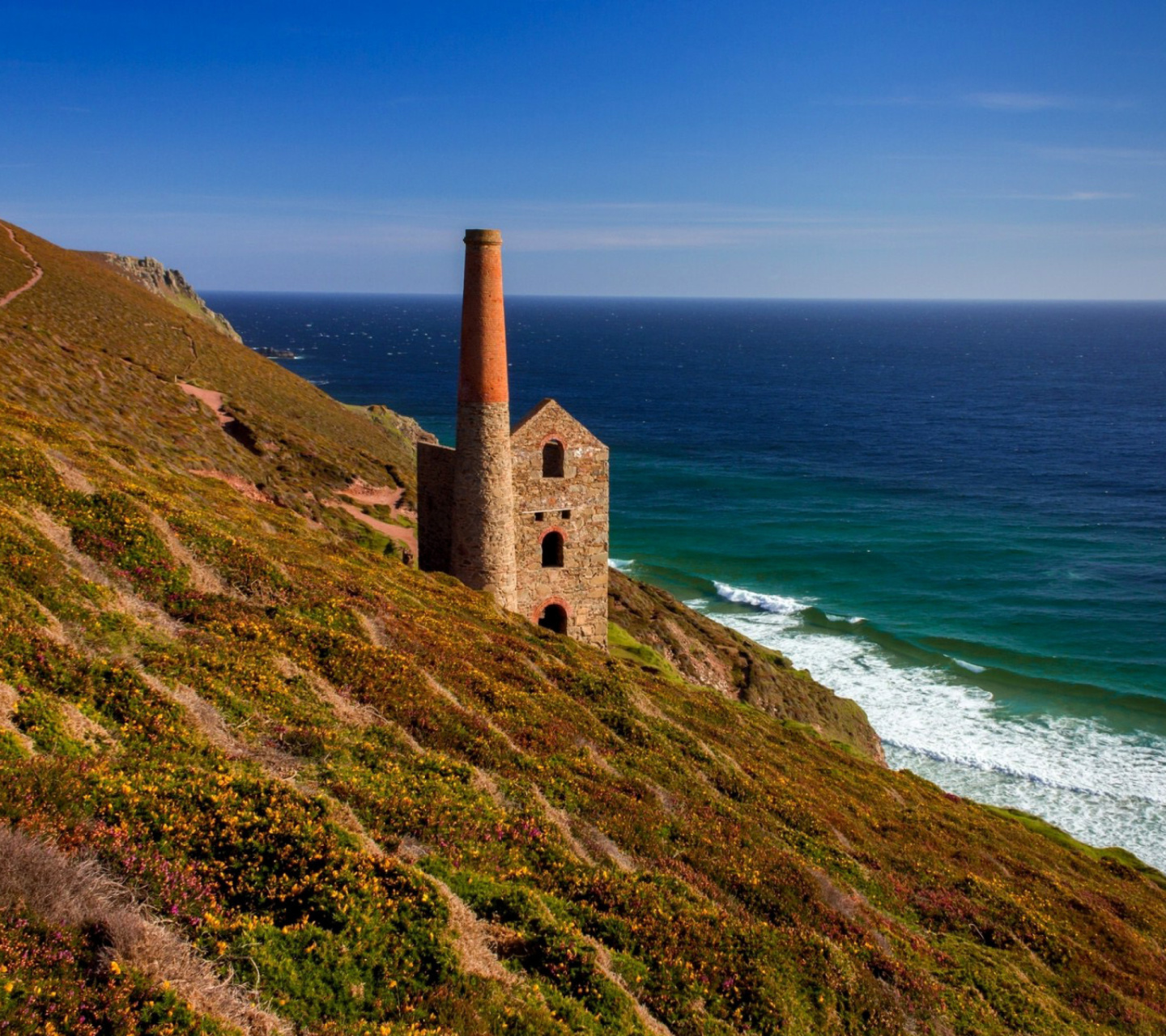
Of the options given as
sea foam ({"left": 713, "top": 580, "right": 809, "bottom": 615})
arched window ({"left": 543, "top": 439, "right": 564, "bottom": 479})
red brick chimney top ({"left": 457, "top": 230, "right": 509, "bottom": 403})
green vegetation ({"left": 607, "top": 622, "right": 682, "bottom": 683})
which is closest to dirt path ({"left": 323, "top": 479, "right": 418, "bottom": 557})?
green vegetation ({"left": 607, "top": 622, "right": 682, "bottom": 683})

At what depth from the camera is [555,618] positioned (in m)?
32.3

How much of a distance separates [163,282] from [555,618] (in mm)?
125029

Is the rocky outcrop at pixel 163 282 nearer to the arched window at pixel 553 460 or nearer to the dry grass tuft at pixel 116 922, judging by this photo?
the arched window at pixel 553 460

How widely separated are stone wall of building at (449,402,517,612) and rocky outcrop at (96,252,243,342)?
103 m

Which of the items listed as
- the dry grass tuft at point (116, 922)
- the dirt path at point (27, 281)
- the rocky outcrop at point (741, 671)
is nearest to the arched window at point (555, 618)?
the rocky outcrop at point (741, 671)

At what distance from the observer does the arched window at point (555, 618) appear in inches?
1260

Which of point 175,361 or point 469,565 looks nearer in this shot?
point 469,565

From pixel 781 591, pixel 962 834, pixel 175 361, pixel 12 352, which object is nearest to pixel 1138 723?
pixel 781 591

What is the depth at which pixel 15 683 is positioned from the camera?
34.3ft

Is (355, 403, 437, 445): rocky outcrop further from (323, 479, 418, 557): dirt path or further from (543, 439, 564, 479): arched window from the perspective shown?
(543, 439, 564, 479): arched window

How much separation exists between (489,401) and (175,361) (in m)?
41.7

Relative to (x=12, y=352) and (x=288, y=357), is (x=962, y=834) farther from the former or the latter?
(x=288, y=357)

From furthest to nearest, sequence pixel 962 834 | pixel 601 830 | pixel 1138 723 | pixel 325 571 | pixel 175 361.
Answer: pixel 175 361, pixel 1138 723, pixel 962 834, pixel 325 571, pixel 601 830

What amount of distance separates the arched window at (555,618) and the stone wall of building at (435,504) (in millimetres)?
4048
